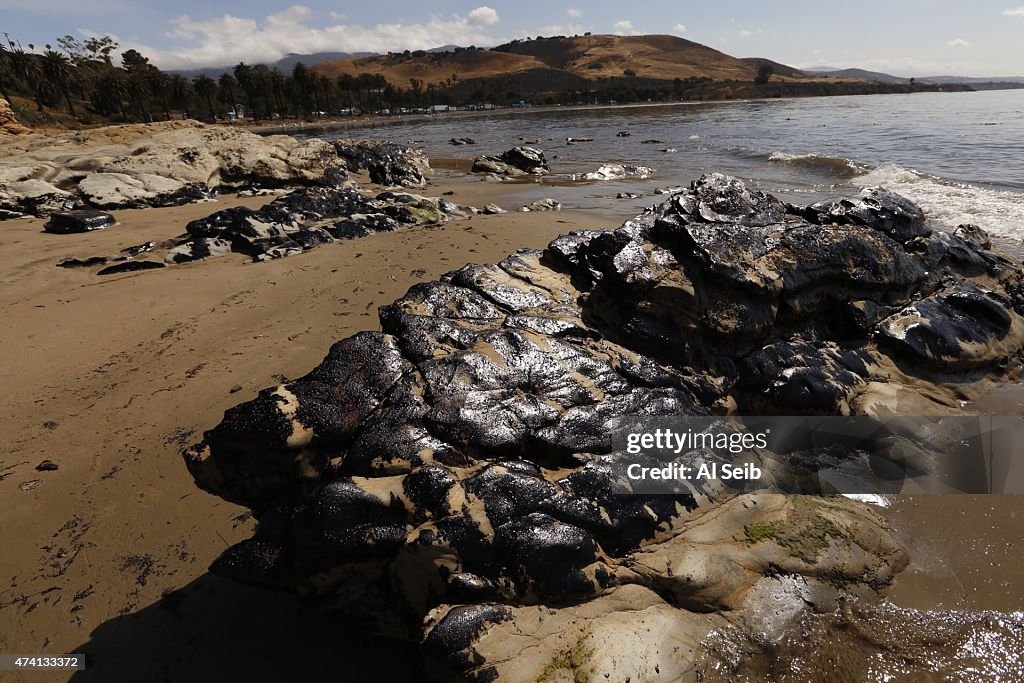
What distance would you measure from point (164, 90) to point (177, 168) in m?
59.0

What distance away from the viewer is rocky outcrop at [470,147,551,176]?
64.2 ft

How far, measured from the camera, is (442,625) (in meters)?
2.18

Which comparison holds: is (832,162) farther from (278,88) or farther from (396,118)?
(278,88)

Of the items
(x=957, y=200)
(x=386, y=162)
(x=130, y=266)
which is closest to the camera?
(x=130, y=266)

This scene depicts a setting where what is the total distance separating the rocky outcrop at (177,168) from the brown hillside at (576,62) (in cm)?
12874

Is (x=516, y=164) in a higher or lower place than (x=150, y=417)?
higher

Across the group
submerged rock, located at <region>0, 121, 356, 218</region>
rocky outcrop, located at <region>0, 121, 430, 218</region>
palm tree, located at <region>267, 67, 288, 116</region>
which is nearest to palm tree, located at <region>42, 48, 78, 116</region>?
palm tree, located at <region>267, 67, 288, 116</region>

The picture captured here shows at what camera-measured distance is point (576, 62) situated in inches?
5832

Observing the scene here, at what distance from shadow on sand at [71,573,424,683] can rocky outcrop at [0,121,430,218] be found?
1342 cm

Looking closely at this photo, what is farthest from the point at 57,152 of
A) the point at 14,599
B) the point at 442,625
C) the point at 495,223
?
the point at 442,625

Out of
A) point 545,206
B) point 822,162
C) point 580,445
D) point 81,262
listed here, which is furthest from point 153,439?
point 822,162

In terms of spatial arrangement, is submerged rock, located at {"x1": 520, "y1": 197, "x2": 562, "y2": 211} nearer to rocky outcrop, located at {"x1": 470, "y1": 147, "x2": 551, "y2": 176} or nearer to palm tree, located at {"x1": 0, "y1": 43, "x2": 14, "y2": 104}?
rocky outcrop, located at {"x1": 470, "y1": 147, "x2": 551, "y2": 176}

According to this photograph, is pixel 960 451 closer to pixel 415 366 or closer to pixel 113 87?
pixel 415 366

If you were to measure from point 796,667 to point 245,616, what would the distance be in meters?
2.88
